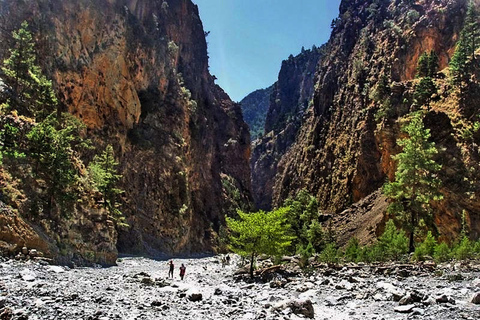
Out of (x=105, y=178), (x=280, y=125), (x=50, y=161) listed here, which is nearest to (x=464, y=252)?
(x=50, y=161)

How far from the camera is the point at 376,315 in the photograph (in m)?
11.1

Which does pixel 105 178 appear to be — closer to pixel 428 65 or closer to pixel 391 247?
pixel 391 247

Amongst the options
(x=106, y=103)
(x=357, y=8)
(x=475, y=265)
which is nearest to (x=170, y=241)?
(x=106, y=103)

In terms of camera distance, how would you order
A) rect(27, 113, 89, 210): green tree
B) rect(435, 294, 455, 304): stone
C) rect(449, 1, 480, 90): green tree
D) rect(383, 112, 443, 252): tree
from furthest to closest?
rect(449, 1, 480, 90): green tree, rect(383, 112, 443, 252): tree, rect(27, 113, 89, 210): green tree, rect(435, 294, 455, 304): stone

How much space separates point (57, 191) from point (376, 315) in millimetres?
22004

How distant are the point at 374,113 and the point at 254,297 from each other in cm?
6693

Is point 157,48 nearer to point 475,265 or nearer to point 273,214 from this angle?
point 273,214

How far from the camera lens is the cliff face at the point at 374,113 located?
1526 inches

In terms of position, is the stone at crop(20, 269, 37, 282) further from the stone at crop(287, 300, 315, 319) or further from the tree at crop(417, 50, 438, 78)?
the tree at crop(417, 50, 438, 78)

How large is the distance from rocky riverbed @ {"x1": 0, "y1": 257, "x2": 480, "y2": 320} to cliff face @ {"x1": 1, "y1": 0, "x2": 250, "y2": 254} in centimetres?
3215

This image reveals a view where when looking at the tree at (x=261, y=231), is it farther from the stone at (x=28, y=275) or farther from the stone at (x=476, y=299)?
the stone at (x=476, y=299)

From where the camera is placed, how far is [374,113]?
75.1 meters

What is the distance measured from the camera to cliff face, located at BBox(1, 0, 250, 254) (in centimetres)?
4491

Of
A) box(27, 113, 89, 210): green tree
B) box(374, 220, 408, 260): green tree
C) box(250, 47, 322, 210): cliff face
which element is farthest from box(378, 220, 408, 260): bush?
box(250, 47, 322, 210): cliff face
